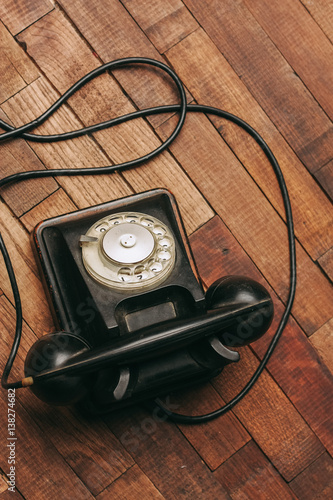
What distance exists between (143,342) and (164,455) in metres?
0.38

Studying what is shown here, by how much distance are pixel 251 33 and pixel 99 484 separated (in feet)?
3.31

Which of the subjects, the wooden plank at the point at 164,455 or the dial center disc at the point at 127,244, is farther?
the wooden plank at the point at 164,455

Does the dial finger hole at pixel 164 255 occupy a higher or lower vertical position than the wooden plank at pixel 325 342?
higher

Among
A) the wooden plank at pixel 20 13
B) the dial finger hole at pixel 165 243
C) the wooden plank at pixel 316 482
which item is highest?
the wooden plank at pixel 20 13

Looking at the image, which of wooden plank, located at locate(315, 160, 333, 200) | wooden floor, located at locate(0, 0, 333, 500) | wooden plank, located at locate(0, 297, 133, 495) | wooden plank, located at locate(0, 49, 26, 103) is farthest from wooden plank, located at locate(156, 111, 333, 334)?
wooden plank, located at locate(0, 297, 133, 495)

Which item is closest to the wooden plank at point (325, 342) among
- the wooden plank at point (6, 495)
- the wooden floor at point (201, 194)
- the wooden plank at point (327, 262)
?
the wooden floor at point (201, 194)

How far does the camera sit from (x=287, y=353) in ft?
3.91

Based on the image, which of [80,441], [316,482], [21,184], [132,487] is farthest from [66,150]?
[316,482]

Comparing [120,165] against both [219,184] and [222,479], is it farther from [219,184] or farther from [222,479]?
[222,479]

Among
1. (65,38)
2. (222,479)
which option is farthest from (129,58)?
(222,479)

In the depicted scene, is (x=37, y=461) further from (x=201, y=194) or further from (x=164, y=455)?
(x=201, y=194)

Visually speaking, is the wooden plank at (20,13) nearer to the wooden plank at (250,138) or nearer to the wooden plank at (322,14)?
the wooden plank at (250,138)

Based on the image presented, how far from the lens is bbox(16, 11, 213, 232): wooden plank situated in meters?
1.21

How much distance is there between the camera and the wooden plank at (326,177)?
1277 mm
